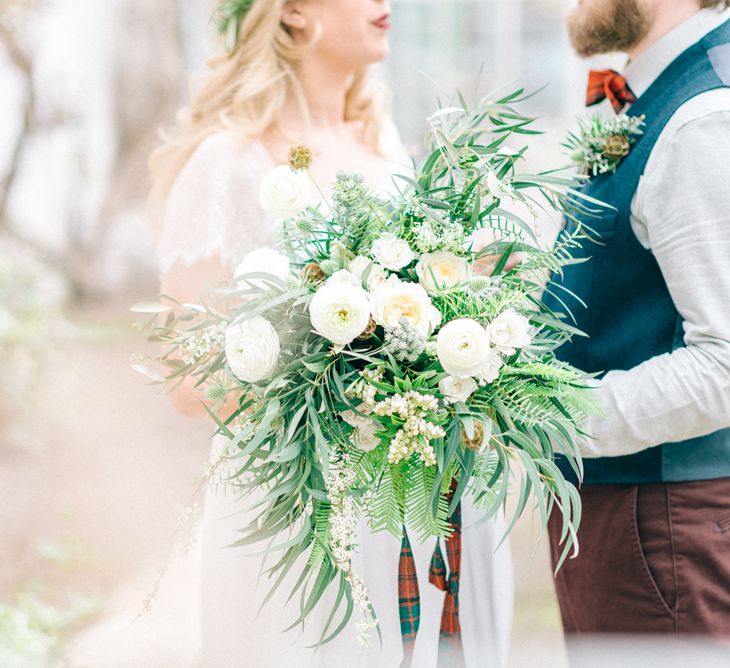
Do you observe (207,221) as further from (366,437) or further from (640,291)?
(640,291)

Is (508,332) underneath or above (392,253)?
underneath

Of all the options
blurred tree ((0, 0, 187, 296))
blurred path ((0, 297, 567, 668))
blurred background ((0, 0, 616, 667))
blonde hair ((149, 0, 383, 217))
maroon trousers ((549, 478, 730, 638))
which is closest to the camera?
maroon trousers ((549, 478, 730, 638))

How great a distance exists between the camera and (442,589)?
1.59 meters

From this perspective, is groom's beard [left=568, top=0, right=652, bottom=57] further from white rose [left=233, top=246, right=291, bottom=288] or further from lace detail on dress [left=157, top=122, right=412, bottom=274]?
white rose [left=233, top=246, right=291, bottom=288]

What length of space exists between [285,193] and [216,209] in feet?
2.15

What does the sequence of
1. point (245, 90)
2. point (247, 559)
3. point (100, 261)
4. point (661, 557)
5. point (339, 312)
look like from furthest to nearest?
point (100, 261), point (245, 90), point (247, 559), point (661, 557), point (339, 312)

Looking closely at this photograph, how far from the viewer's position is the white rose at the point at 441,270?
139 centimetres

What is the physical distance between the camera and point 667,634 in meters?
1.73

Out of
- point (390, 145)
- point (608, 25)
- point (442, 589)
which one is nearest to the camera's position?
point (442, 589)

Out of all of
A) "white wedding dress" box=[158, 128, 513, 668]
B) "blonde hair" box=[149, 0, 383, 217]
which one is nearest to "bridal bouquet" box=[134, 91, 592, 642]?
"white wedding dress" box=[158, 128, 513, 668]

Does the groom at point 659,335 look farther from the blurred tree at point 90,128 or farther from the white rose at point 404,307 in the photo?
the blurred tree at point 90,128

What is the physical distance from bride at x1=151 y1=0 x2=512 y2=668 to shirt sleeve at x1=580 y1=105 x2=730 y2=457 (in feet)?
1.52

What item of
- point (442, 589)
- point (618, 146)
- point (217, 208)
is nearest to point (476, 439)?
point (442, 589)

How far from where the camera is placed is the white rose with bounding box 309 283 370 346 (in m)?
1.28
